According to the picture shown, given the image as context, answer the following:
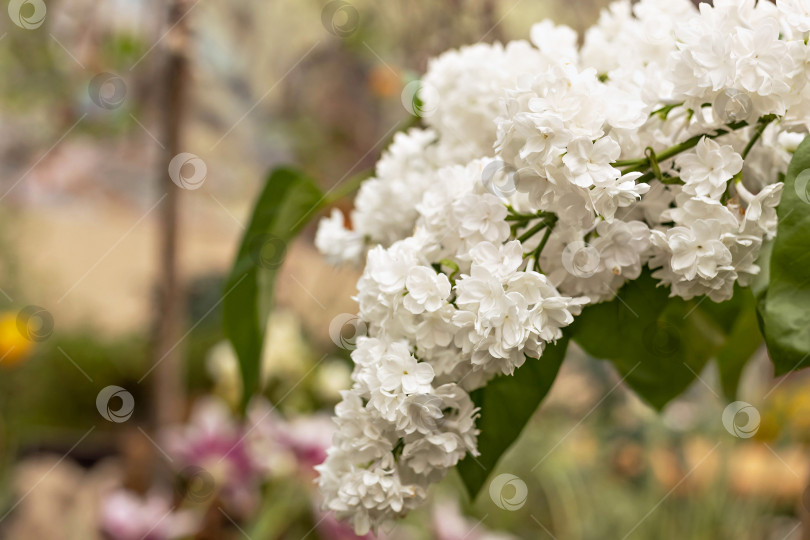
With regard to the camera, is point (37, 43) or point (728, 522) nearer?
point (728, 522)

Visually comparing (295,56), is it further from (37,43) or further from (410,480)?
(410,480)

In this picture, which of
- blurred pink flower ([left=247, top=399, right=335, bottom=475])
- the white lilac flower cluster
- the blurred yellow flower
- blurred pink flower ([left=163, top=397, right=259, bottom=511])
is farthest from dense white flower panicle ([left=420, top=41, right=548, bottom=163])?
the blurred yellow flower

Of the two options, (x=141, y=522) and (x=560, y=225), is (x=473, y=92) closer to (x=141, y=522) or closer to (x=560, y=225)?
(x=560, y=225)

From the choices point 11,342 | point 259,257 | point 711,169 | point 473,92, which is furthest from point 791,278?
point 11,342

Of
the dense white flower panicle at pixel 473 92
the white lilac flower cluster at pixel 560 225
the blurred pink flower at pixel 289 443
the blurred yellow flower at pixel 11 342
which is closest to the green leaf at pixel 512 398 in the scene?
the white lilac flower cluster at pixel 560 225

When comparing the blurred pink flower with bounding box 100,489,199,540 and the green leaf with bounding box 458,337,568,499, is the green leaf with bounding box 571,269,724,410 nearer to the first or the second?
the green leaf with bounding box 458,337,568,499

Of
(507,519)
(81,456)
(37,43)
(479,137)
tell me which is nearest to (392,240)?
(479,137)

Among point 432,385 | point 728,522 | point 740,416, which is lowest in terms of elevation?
point 728,522

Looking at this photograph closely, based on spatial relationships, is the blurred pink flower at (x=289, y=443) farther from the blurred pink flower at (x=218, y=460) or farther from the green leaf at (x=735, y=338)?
the green leaf at (x=735, y=338)
